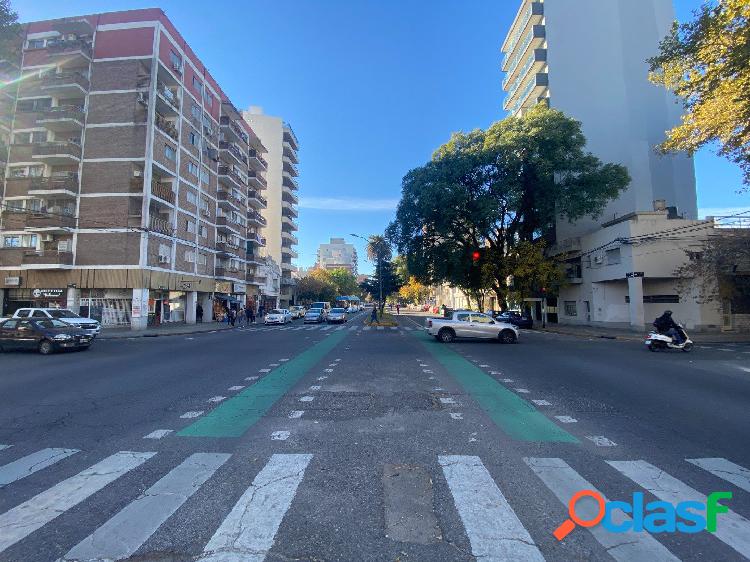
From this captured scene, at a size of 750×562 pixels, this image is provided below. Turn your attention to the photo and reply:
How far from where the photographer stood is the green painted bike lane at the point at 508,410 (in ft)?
17.9

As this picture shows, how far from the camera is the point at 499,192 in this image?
3077 cm

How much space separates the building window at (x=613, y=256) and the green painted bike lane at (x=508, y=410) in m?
22.6

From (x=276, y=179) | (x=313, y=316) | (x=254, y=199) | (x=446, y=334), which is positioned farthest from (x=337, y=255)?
(x=446, y=334)

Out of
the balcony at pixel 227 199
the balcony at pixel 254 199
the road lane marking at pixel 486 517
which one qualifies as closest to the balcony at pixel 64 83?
the balcony at pixel 227 199

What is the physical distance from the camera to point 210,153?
41.0 metres

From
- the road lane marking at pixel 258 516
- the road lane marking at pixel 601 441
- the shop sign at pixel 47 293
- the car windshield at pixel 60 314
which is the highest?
the shop sign at pixel 47 293

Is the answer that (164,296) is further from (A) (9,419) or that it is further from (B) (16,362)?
(A) (9,419)

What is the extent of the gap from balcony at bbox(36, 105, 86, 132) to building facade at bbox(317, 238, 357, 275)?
5600 inches

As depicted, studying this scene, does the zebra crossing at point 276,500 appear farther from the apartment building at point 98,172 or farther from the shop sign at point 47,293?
the shop sign at point 47,293

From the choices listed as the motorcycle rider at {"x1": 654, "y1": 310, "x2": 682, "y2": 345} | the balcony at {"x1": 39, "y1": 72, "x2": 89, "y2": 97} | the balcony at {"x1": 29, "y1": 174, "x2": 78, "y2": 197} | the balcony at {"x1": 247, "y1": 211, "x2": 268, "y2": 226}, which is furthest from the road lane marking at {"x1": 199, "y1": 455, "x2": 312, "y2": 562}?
the balcony at {"x1": 247, "y1": 211, "x2": 268, "y2": 226}

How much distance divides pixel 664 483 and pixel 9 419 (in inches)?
343

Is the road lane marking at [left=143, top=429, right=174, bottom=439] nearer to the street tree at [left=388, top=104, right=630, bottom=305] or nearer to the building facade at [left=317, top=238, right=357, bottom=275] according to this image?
the street tree at [left=388, top=104, right=630, bottom=305]

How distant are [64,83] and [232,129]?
16.7 m

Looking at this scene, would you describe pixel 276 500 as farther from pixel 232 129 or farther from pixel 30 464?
pixel 232 129
